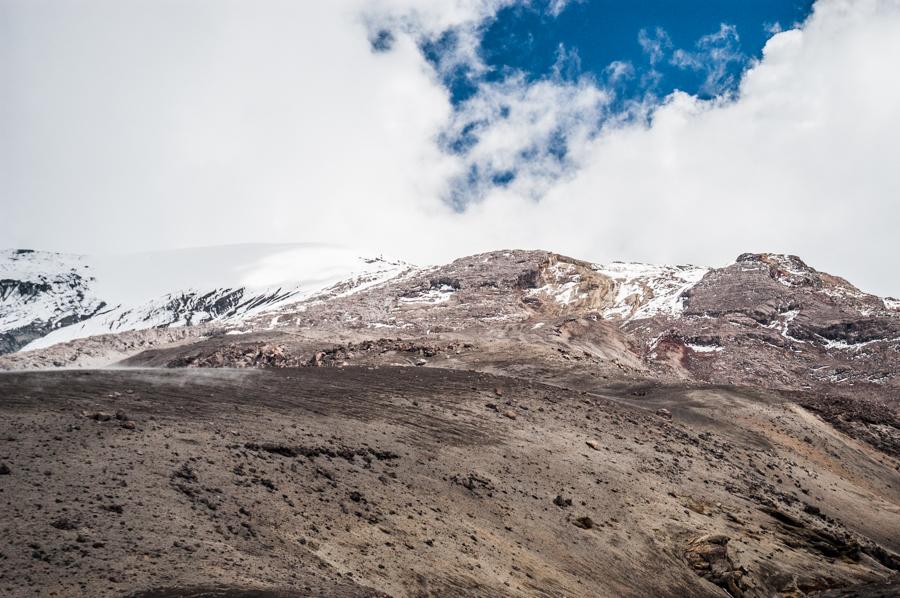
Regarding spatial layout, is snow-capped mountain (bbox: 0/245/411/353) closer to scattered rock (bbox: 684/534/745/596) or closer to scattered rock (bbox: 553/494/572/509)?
scattered rock (bbox: 553/494/572/509)

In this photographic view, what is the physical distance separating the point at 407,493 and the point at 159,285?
95374 millimetres

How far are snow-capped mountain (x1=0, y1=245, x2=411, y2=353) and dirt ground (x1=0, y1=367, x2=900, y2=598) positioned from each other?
166 ft

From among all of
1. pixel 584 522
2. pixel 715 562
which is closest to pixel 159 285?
pixel 584 522

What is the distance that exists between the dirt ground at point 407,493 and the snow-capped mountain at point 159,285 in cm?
5047

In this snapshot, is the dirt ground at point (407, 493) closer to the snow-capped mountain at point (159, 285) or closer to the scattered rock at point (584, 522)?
the scattered rock at point (584, 522)

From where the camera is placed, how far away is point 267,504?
11.5m

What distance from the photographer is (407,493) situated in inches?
545

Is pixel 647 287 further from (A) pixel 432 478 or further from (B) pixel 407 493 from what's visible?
(B) pixel 407 493

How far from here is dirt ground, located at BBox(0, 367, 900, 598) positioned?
948 centimetres

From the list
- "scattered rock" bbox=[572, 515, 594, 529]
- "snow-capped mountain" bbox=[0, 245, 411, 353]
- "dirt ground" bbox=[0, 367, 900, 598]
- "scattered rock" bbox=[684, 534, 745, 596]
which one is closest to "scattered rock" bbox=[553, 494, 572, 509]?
"dirt ground" bbox=[0, 367, 900, 598]

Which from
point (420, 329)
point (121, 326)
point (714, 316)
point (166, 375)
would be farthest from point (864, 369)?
point (121, 326)

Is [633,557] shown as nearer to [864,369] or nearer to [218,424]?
[218,424]

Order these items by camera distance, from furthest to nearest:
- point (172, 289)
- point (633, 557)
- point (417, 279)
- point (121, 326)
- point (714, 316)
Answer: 1. point (172, 289)
2. point (121, 326)
3. point (417, 279)
4. point (714, 316)
5. point (633, 557)

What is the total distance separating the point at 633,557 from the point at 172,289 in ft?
302
